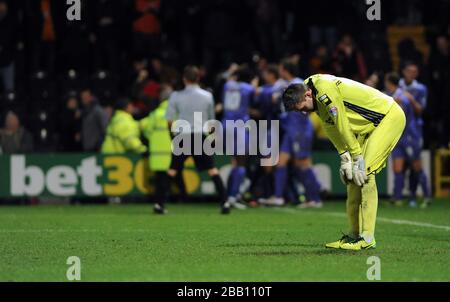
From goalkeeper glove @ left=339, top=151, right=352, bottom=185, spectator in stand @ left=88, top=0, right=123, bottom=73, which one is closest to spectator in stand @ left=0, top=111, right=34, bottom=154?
spectator in stand @ left=88, top=0, right=123, bottom=73

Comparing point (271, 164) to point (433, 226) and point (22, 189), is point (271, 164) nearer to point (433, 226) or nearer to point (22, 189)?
point (22, 189)

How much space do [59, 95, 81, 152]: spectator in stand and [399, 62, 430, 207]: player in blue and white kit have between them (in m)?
6.46

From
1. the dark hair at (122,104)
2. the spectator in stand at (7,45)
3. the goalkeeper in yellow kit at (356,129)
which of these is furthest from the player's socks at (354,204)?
the spectator in stand at (7,45)

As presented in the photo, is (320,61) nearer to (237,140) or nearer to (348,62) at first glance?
(348,62)

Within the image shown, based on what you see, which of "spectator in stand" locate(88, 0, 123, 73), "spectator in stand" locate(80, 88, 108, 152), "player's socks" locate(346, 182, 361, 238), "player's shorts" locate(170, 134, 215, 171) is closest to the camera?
"player's socks" locate(346, 182, 361, 238)

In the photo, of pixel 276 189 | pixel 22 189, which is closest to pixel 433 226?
pixel 276 189

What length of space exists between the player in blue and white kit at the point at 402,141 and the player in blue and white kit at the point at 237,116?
2437 mm

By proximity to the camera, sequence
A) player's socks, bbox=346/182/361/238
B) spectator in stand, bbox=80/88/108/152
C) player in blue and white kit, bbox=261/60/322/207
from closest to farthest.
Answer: player's socks, bbox=346/182/361/238, player in blue and white kit, bbox=261/60/322/207, spectator in stand, bbox=80/88/108/152

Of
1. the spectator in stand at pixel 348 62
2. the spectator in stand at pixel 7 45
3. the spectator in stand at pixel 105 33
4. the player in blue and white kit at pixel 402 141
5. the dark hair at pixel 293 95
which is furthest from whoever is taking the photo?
the spectator in stand at pixel 105 33

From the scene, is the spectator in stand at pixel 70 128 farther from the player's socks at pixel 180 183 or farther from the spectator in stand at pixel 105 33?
the player's socks at pixel 180 183

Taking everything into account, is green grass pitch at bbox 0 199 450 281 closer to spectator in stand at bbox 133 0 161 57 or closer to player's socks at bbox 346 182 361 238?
player's socks at bbox 346 182 361 238

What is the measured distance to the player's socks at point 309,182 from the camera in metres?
20.2

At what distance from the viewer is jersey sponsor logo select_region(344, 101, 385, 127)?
11.8 m

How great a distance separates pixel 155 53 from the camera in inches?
970
